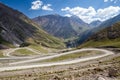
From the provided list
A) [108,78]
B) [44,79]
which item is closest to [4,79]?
[44,79]

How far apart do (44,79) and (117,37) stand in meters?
116

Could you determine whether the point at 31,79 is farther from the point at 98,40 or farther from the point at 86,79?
the point at 98,40

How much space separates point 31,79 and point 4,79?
596cm

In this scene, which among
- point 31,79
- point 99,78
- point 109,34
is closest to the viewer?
point 99,78

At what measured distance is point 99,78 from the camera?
30.6 metres

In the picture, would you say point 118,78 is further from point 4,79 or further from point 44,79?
point 4,79

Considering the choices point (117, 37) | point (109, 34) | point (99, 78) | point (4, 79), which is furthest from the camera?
point (109, 34)

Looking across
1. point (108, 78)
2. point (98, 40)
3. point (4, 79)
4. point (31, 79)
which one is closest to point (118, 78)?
point (108, 78)

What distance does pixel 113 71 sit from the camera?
112 feet

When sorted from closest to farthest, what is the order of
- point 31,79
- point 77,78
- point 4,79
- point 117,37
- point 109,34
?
point 77,78 → point 31,79 → point 4,79 → point 117,37 → point 109,34

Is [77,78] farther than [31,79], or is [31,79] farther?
[31,79]

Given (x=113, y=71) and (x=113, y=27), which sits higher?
(x=113, y=27)

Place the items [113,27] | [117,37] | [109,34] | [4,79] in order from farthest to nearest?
1. [113,27]
2. [109,34]
3. [117,37]
4. [4,79]

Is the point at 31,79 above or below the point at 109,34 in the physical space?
below
